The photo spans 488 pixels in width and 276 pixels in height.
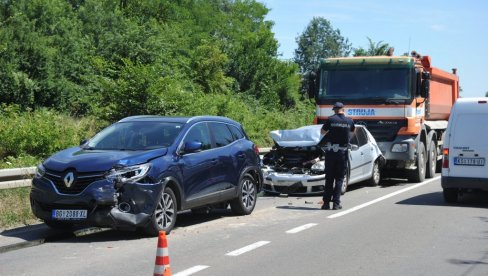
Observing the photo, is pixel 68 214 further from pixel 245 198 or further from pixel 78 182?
pixel 245 198

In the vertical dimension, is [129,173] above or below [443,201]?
above

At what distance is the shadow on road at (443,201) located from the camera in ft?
44.8

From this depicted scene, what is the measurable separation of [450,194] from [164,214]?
673cm

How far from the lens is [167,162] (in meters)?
9.77

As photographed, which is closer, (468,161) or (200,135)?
(200,135)

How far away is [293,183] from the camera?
14820 millimetres

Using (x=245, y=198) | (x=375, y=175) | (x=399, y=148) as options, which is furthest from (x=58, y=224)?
(x=399, y=148)

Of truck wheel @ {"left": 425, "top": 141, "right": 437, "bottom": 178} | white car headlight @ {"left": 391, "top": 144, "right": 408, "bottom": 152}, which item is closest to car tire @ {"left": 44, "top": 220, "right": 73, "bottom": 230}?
white car headlight @ {"left": 391, "top": 144, "right": 408, "bottom": 152}

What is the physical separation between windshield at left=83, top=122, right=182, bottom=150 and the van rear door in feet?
19.3

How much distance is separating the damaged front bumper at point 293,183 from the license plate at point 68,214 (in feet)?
21.2

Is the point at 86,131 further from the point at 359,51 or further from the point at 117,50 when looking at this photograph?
the point at 359,51

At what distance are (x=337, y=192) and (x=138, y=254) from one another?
5.30 m

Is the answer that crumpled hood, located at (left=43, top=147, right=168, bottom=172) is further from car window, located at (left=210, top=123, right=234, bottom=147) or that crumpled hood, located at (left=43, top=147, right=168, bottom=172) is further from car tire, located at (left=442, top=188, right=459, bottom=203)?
car tire, located at (left=442, top=188, right=459, bottom=203)

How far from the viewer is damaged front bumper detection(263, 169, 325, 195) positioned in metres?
14.8
